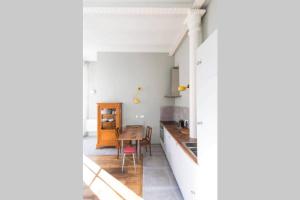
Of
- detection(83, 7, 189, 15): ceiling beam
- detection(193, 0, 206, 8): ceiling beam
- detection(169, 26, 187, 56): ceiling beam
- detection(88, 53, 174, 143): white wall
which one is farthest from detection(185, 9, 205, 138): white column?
detection(88, 53, 174, 143): white wall

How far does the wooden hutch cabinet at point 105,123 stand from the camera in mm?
4844

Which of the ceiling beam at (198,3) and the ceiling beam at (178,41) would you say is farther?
the ceiling beam at (178,41)

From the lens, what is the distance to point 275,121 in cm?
52

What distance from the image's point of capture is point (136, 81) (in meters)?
5.33

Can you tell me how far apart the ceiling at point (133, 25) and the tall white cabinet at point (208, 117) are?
1723mm

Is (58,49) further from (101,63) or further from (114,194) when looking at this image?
(101,63)

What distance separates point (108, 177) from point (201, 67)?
8.76 ft

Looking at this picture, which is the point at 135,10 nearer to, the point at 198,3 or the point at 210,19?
the point at 198,3

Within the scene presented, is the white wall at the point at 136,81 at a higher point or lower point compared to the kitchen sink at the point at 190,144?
higher

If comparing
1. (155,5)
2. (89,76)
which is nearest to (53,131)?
(155,5)

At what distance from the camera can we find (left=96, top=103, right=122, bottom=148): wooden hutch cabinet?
484 cm

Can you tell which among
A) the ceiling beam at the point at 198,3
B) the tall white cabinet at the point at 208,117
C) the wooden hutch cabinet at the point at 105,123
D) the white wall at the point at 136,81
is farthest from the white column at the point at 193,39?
the wooden hutch cabinet at the point at 105,123

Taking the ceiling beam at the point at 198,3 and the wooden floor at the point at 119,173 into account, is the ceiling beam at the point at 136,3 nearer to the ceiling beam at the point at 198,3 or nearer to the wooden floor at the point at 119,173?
the ceiling beam at the point at 198,3

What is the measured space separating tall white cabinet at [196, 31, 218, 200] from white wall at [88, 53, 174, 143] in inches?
152
